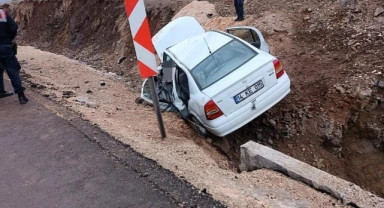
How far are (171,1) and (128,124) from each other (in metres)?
9.29

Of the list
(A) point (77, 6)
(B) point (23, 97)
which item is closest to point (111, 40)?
(A) point (77, 6)

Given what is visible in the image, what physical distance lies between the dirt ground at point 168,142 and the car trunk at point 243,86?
793 millimetres

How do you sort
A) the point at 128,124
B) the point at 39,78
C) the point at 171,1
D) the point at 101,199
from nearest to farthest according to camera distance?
the point at 101,199 → the point at 128,124 → the point at 39,78 → the point at 171,1

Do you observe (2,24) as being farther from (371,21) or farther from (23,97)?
(371,21)

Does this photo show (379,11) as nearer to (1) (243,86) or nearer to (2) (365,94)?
(2) (365,94)

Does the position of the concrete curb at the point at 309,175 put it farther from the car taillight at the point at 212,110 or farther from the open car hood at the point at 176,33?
the open car hood at the point at 176,33

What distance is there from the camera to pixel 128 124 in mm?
7312

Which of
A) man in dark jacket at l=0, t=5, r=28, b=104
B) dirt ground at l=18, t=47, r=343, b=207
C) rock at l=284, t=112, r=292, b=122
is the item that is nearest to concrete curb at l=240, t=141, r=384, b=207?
dirt ground at l=18, t=47, r=343, b=207

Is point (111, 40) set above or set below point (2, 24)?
below

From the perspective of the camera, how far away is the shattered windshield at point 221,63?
747 centimetres

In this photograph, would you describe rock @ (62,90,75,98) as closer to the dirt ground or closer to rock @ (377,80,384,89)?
the dirt ground

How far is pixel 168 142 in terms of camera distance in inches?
249

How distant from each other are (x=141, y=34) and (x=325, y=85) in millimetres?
4441

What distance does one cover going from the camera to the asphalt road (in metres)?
4.71
